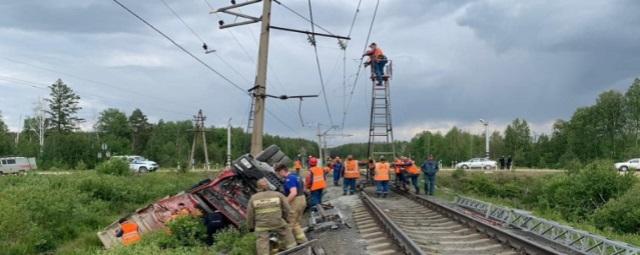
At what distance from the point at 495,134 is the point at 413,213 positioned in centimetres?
12113

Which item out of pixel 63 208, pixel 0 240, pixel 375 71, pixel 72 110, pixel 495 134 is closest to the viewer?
pixel 0 240

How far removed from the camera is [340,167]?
28828 mm

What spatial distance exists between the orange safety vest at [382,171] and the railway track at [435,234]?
3.46 metres

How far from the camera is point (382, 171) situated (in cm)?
2116

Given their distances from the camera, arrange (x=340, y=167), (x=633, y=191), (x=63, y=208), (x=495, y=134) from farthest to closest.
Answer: (x=495, y=134)
(x=340, y=167)
(x=633, y=191)
(x=63, y=208)

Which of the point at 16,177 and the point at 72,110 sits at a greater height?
the point at 72,110

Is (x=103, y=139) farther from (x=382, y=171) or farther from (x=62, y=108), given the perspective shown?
(x=382, y=171)

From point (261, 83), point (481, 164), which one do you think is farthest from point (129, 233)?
point (481, 164)

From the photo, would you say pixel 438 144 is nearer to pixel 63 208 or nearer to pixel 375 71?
pixel 375 71

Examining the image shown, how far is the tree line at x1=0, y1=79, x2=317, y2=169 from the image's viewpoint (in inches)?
3196

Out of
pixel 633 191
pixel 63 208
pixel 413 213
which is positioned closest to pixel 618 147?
pixel 633 191

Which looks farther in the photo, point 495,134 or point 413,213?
point 495,134

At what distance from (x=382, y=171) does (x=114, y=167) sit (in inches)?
648

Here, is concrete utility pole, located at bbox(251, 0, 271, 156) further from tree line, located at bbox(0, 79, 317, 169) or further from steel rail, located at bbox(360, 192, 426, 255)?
tree line, located at bbox(0, 79, 317, 169)
